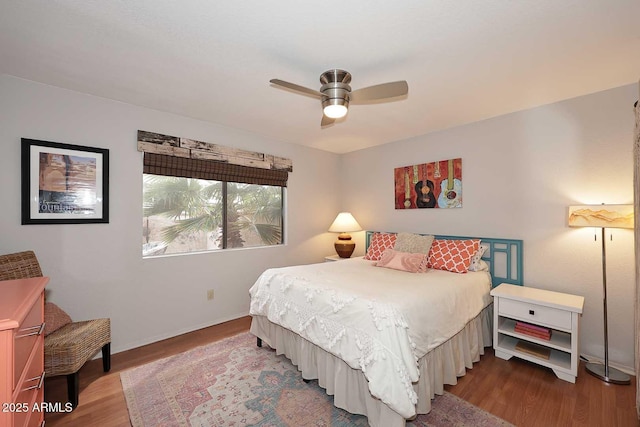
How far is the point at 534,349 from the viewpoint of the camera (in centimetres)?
249

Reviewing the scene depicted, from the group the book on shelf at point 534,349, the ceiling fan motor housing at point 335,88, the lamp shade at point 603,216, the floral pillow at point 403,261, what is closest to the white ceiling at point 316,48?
the ceiling fan motor housing at point 335,88

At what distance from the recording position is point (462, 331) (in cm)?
233

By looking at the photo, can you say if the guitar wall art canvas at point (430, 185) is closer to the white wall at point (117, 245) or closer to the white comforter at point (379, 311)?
the white comforter at point (379, 311)

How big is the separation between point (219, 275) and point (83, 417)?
5.73 ft

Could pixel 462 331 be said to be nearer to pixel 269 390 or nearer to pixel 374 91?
pixel 269 390

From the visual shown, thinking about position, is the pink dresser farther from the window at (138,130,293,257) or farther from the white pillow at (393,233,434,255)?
the white pillow at (393,233,434,255)

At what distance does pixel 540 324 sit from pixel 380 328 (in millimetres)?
1651

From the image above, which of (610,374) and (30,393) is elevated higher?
(30,393)

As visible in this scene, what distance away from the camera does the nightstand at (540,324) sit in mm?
2186

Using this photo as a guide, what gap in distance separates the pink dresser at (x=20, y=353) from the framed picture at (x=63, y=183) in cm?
110

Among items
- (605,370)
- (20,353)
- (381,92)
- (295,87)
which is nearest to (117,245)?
(20,353)

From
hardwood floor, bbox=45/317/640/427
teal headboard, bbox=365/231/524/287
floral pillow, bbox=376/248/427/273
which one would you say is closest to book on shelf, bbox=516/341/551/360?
hardwood floor, bbox=45/317/640/427

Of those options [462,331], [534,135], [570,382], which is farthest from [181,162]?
[570,382]

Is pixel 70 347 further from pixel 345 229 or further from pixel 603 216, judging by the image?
pixel 603 216
